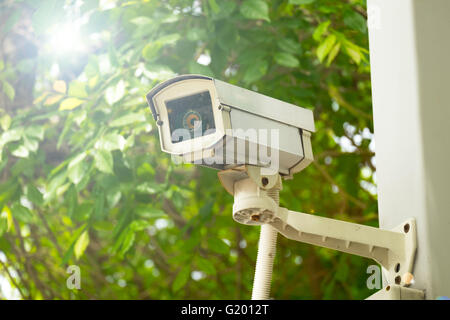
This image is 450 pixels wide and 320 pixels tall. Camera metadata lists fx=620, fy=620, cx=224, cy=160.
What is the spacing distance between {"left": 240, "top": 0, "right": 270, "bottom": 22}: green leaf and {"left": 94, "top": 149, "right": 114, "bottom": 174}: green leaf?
596mm

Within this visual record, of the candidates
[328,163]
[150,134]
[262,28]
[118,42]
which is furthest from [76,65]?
[328,163]

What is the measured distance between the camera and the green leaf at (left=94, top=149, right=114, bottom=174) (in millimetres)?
1801

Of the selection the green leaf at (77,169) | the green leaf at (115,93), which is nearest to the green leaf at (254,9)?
the green leaf at (115,93)

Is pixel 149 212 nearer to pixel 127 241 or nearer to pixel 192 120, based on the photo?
pixel 127 241

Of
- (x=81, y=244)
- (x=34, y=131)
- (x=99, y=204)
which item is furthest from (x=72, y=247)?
(x=34, y=131)

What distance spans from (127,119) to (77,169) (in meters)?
0.21

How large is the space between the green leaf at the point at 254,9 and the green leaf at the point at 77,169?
2.16 ft

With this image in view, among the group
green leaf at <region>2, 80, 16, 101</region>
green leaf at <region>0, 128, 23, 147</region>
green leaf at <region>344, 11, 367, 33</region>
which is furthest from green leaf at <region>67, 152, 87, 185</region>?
green leaf at <region>344, 11, 367, 33</region>

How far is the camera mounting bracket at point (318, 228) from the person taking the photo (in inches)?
42.1

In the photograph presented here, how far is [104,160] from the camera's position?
5.96 ft

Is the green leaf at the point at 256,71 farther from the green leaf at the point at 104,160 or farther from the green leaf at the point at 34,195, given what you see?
the green leaf at the point at 34,195

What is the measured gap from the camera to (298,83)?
2.59m
